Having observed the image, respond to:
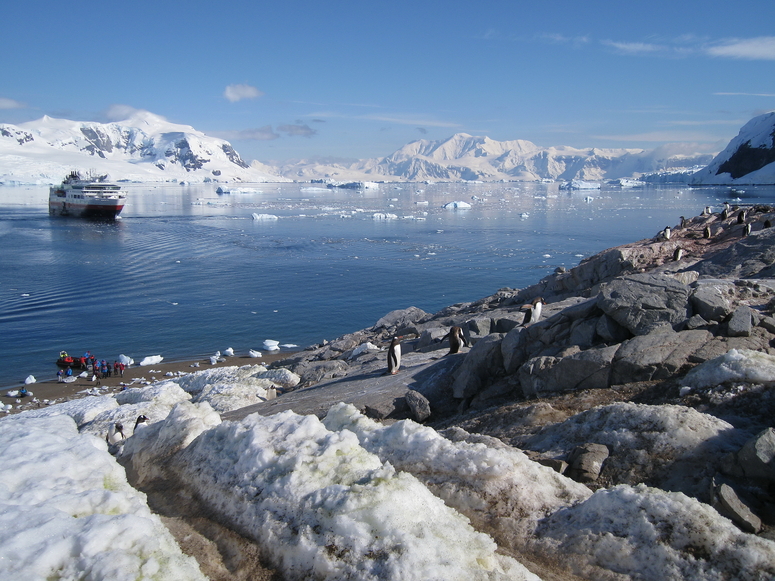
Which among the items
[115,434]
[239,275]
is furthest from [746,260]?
[239,275]

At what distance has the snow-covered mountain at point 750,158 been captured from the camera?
498 ft

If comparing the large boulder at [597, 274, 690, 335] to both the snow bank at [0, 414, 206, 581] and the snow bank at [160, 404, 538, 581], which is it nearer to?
the snow bank at [160, 404, 538, 581]

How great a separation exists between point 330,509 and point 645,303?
273 inches

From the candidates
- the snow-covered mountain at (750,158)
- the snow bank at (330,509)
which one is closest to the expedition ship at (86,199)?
the snow bank at (330,509)

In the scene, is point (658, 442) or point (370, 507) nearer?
point (370, 507)

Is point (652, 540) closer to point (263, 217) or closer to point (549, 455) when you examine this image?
point (549, 455)

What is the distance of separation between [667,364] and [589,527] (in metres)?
4.30

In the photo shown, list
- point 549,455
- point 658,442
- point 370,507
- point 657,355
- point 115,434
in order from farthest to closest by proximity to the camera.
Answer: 1. point 115,434
2. point 657,355
3. point 549,455
4. point 658,442
5. point 370,507

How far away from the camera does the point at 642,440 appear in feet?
19.9

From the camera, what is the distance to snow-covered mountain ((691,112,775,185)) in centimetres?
15188

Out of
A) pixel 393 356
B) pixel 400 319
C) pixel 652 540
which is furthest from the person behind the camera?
pixel 400 319

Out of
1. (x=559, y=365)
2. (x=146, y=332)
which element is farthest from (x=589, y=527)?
(x=146, y=332)

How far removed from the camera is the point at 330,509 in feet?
15.4

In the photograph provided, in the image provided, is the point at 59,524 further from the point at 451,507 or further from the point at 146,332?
the point at 146,332
